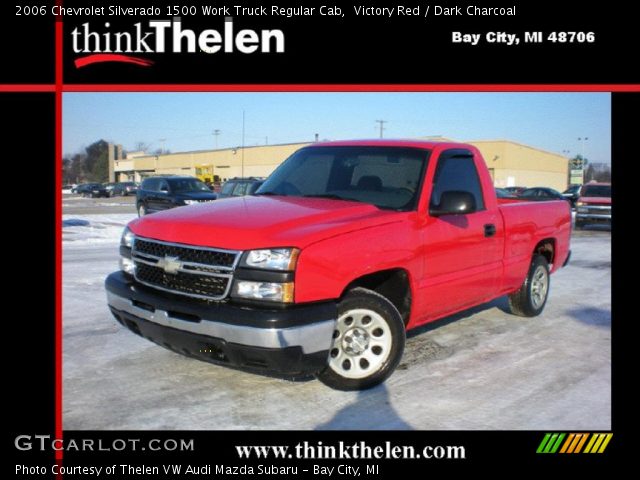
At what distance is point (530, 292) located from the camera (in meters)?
6.44

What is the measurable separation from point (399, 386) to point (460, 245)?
1444 mm

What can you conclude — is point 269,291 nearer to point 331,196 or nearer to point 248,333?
point 248,333

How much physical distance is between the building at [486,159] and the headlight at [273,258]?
1548 inches

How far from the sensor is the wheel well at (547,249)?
672 centimetres

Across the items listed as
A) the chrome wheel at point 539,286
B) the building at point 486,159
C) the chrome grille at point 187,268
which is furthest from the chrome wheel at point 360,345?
the building at point 486,159

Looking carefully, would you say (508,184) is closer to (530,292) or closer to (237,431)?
(530,292)

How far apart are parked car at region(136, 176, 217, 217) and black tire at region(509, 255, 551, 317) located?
15.2 metres

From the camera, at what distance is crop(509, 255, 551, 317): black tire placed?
6422 mm

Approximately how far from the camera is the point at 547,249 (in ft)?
22.5

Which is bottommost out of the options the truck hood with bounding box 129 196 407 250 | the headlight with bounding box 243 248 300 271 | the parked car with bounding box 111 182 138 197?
the headlight with bounding box 243 248 300 271

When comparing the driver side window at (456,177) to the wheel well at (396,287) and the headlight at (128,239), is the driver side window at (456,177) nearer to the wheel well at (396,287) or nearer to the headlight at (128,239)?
the wheel well at (396,287)

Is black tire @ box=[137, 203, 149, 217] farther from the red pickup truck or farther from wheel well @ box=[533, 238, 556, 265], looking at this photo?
wheel well @ box=[533, 238, 556, 265]

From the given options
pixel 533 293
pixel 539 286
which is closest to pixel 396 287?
pixel 533 293

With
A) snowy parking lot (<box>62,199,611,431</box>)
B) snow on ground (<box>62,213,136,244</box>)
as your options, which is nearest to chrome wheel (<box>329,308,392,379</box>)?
snowy parking lot (<box>62,199,611,431</box>)
